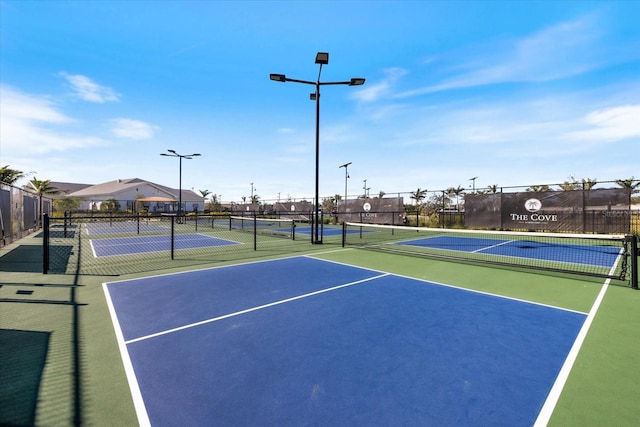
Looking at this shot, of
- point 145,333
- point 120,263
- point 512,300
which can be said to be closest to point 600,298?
point 512,300

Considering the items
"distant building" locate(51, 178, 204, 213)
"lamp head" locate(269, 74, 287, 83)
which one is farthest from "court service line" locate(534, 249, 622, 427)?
"distant building" locate(51, 178, 204, 213)

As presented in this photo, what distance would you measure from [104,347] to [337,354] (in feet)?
10.6

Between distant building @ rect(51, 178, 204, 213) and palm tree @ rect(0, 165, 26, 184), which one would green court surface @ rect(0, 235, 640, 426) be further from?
distant building @ rect(51, 178, 204, 213)

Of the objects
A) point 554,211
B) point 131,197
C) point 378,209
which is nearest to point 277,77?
point 378,209

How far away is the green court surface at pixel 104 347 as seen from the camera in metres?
2.79

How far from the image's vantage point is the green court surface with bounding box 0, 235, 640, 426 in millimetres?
2795

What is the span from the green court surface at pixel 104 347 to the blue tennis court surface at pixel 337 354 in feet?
0.75

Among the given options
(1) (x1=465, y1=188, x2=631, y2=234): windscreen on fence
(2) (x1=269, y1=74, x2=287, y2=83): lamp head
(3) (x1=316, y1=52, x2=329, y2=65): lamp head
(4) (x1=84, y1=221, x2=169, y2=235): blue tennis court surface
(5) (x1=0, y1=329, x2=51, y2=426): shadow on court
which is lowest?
(5) (x1=0, y1=329, x2=51, y2=426): shadow on court

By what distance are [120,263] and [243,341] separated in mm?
8352

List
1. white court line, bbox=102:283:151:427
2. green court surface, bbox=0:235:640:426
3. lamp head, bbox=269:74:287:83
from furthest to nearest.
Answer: lamp head, bbox=269:74:287:83 → green court surface, bbox=0:235:640:426 → white court line, bbox=102:283:151:427

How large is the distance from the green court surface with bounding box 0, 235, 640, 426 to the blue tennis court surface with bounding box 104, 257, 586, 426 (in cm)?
23

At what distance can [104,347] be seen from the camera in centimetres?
405

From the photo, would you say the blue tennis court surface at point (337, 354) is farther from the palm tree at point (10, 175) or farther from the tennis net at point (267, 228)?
the palm tree at point (10, 175)

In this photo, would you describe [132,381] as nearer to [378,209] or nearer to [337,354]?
[337,354]
